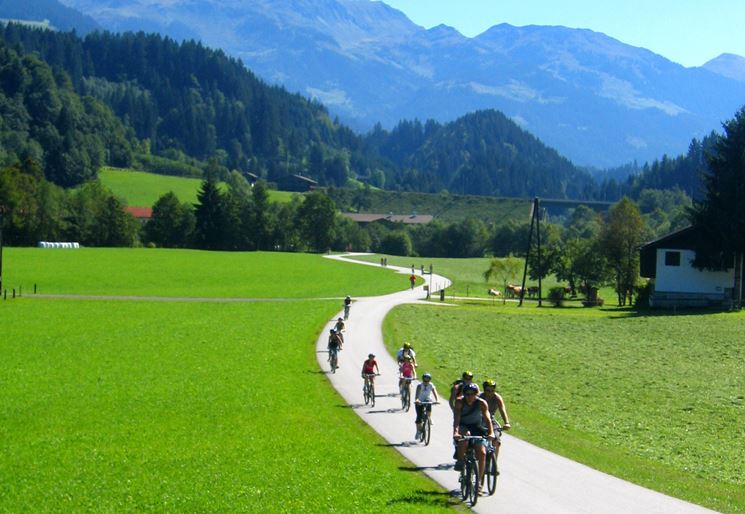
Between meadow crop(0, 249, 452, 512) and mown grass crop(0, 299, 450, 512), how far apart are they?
48 millimetres

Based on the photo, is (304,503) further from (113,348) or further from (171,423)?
(113,348)

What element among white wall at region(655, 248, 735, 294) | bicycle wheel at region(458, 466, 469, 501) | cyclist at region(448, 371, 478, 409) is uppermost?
white wall at region(655, 248, 735, 294)

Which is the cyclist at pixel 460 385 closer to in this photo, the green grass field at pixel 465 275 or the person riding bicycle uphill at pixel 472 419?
the person riding bicycle uphill at pixel 472 419

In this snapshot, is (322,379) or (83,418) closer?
(83,418)

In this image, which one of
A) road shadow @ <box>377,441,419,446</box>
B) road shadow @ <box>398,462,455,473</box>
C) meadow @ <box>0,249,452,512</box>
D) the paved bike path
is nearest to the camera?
the paved bike path

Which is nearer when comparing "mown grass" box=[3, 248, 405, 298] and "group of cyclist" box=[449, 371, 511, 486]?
"group of cyclist" box=[449, 371, 511, 486]

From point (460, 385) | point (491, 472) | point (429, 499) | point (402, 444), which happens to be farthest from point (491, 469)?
point (402, 444)

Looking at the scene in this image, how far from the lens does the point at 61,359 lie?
3881cm

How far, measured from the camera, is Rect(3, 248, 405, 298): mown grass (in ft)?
275

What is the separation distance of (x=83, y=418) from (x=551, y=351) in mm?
28998

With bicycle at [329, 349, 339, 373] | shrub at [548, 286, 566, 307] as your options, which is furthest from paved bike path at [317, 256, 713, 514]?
shrub at [548, 286, 566, 307]

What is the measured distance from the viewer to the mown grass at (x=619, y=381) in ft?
77.1

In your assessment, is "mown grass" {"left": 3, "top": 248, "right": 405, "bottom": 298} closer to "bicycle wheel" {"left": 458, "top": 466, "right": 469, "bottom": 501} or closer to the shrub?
the shrub

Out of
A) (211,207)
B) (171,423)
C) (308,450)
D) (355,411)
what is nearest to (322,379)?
(355,411)
